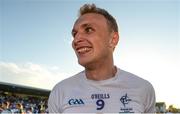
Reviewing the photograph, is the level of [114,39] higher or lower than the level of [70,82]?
higher

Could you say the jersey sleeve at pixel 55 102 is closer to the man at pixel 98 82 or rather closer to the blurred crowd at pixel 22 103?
the man at pixel 98 82

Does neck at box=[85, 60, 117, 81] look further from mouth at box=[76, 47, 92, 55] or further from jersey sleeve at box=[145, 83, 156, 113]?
jersey sleeve at box=[145, 83, 156, 113]

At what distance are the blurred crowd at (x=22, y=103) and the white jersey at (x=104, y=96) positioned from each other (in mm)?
25302

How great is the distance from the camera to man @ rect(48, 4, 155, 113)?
2500 millimetres

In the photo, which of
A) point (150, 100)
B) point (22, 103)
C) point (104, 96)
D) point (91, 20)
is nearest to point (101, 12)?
point (91, 20)

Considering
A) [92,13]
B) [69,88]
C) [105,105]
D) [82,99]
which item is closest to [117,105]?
[105,105]

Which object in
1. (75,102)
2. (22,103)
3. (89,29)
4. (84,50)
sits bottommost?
(75,102)

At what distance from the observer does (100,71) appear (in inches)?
108

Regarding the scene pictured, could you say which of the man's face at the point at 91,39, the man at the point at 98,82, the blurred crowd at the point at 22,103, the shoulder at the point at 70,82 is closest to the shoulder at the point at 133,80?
the man at the point at 98,82

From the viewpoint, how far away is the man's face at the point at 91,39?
2533 mm

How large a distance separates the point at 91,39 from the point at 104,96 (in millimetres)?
534

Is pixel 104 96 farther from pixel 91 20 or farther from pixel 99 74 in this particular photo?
pixel 91 20

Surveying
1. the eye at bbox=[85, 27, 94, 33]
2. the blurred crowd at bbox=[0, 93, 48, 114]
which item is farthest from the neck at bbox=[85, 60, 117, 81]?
the blurred crowd at bbox=[0, 93, 48, 114]

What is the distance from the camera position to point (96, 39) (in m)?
2.57
